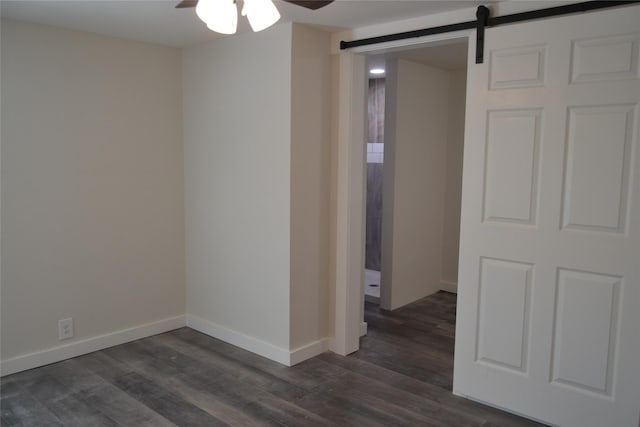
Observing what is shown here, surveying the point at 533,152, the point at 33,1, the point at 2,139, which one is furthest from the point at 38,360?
the point at 533,152

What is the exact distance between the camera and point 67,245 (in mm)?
3314

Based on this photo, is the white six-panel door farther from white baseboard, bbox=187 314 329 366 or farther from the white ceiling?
white baseboard, bbox=187 314 329 366

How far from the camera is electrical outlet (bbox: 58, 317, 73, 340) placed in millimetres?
3312

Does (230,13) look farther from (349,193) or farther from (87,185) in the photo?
(87,185)

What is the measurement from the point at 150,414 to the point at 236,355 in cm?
86

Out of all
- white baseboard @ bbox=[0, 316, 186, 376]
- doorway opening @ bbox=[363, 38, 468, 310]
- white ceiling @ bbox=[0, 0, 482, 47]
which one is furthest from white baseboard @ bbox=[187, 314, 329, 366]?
white ceiling @ bbox=[0, 0, 482, 47]

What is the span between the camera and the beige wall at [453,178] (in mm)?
4848

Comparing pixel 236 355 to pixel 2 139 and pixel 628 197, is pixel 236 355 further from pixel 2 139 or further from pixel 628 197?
pixel 628 197

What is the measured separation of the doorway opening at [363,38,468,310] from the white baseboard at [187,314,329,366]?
125cm

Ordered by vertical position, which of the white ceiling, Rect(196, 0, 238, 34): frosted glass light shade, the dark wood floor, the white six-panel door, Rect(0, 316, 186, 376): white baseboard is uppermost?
the white ceiling

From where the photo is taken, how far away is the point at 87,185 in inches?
133

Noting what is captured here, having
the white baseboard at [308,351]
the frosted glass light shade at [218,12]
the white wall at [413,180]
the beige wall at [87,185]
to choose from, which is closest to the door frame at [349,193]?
the white baseboard at [308,351]

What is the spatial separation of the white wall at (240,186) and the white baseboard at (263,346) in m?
0.01

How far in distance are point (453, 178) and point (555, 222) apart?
2516 millimetres
